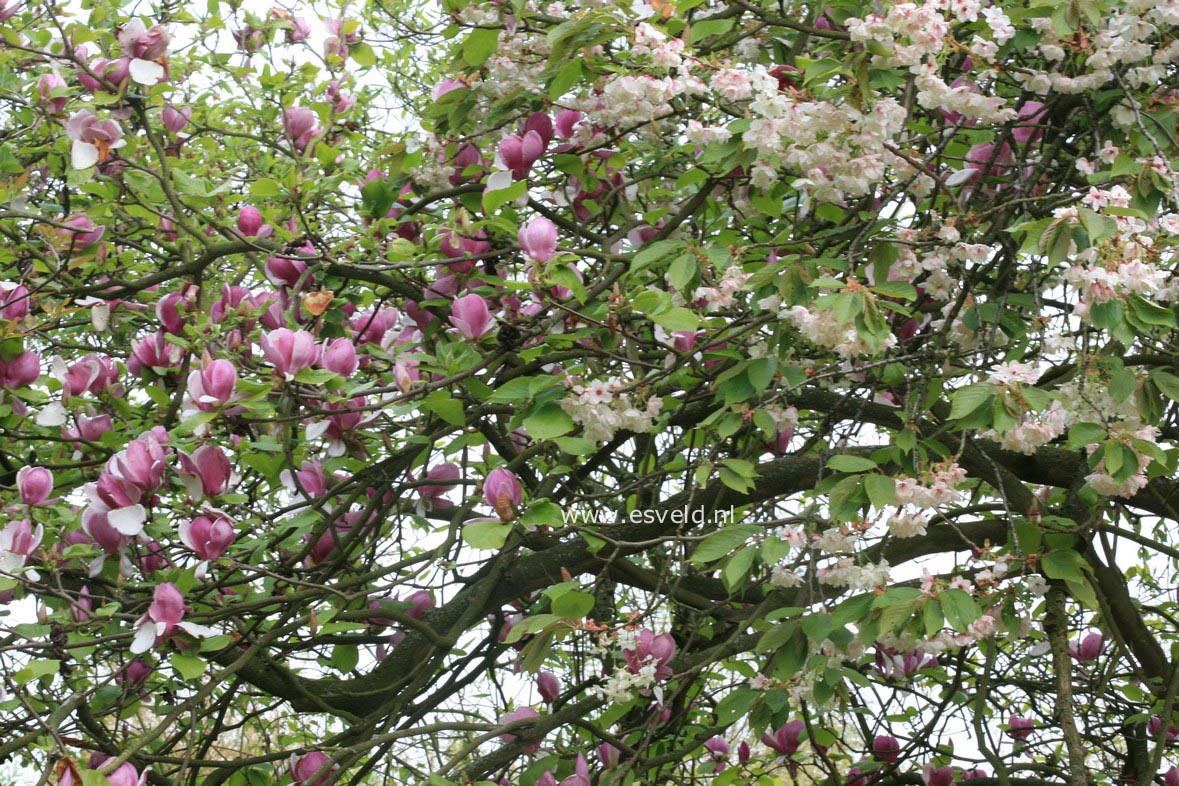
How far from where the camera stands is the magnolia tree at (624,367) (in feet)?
5.11

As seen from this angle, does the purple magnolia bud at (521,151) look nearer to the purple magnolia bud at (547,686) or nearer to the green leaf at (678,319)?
the green leaf at (678,319)

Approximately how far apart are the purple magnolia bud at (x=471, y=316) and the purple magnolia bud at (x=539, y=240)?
123mm

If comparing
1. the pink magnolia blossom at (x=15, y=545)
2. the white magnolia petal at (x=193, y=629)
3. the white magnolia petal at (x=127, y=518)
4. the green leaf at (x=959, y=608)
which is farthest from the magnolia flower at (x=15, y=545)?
the green leaf at (x=959, y=608)

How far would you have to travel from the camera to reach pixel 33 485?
1.74 metres

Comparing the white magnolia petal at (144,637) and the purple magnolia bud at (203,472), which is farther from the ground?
the purple magnolia bud at (203,472)

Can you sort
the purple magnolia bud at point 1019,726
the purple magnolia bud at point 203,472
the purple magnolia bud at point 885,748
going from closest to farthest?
1. the purple magnolia bud at point 203,472
2. the purple magnolia bud at point 885,748
3. the purple magnolia bud at point 1019,726

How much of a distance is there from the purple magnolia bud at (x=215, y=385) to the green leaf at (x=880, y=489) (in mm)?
804

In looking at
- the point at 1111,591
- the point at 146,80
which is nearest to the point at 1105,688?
the point at 1111,591

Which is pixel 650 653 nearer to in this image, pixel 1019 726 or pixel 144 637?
pixel 144 637

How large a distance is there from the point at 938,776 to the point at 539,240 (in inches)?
61.7

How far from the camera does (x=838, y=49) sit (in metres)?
1.73

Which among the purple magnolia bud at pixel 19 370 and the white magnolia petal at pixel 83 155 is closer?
the white magnolia petal at pixel 83 155

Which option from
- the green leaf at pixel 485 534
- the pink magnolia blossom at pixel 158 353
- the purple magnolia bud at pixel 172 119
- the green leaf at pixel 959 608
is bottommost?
the green leaf at pixel 959 608

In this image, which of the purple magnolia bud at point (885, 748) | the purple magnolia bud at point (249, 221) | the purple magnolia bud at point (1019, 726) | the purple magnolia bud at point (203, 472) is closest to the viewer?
the purple magnolia bud at point (203, 472)
